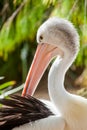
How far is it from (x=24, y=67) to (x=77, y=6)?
2.65 m

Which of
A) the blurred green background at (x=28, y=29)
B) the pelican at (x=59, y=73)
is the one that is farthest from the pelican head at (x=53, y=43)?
the blurred green background at (x=28, y=29)

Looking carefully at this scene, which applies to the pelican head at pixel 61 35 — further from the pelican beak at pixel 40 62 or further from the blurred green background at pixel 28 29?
the blurred green background at pixel 28 29

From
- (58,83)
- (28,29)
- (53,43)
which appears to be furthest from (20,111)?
(28,29)

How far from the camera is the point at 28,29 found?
4.07 meters

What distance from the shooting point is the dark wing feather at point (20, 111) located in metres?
2.33

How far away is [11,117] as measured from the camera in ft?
7.68

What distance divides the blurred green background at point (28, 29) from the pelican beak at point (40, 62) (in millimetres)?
93

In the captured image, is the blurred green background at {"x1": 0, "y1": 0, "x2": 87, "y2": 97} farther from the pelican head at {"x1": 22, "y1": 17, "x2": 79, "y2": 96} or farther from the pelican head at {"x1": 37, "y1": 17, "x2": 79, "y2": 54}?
the pelican head at {"x1": 37, "y1": 17, "x2": 79, "y2": 54}

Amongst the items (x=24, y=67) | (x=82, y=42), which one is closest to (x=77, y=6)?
(x=82, y=42)

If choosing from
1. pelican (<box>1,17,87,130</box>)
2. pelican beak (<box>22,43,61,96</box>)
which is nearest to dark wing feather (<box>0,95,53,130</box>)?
pelican (<box>1,17,87,130</box>)

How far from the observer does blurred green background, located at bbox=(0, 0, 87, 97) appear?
3158 mm

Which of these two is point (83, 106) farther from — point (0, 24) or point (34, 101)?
point (0, 24)

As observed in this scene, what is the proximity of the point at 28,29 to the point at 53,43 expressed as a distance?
1.53 meters

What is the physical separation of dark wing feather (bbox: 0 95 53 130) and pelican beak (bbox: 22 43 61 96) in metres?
0.16
